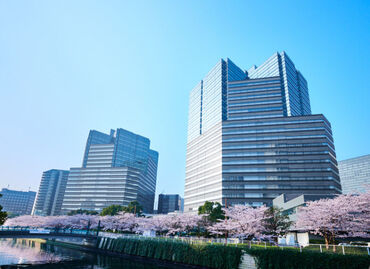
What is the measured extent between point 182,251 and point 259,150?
267ft

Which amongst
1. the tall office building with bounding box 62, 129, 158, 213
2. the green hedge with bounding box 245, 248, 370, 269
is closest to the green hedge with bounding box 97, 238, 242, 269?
the green hedge with bounding box 245, 248, 370, 269

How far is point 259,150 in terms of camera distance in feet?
366

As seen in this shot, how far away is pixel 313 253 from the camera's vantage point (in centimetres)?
2628

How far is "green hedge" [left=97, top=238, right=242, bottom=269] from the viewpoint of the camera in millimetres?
32844

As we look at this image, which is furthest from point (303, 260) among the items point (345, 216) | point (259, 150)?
point (259, 150)

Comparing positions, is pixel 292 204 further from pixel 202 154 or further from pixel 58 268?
pixel 202 154

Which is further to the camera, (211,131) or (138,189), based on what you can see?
(138,189)

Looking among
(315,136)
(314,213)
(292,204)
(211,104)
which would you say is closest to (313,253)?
(314,213)

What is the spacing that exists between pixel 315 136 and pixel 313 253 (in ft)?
313

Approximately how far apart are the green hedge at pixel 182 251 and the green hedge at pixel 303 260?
309cm

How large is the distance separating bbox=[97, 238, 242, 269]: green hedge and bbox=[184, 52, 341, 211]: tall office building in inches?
2267

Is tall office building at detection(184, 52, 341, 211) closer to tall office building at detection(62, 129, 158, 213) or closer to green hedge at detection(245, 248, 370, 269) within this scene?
tall office building at detection(62, 129, 158, 213)

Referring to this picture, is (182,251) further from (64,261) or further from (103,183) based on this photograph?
(103,183)

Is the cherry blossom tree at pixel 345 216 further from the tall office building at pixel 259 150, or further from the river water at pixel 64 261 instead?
the tall office building at pixel 259 150
